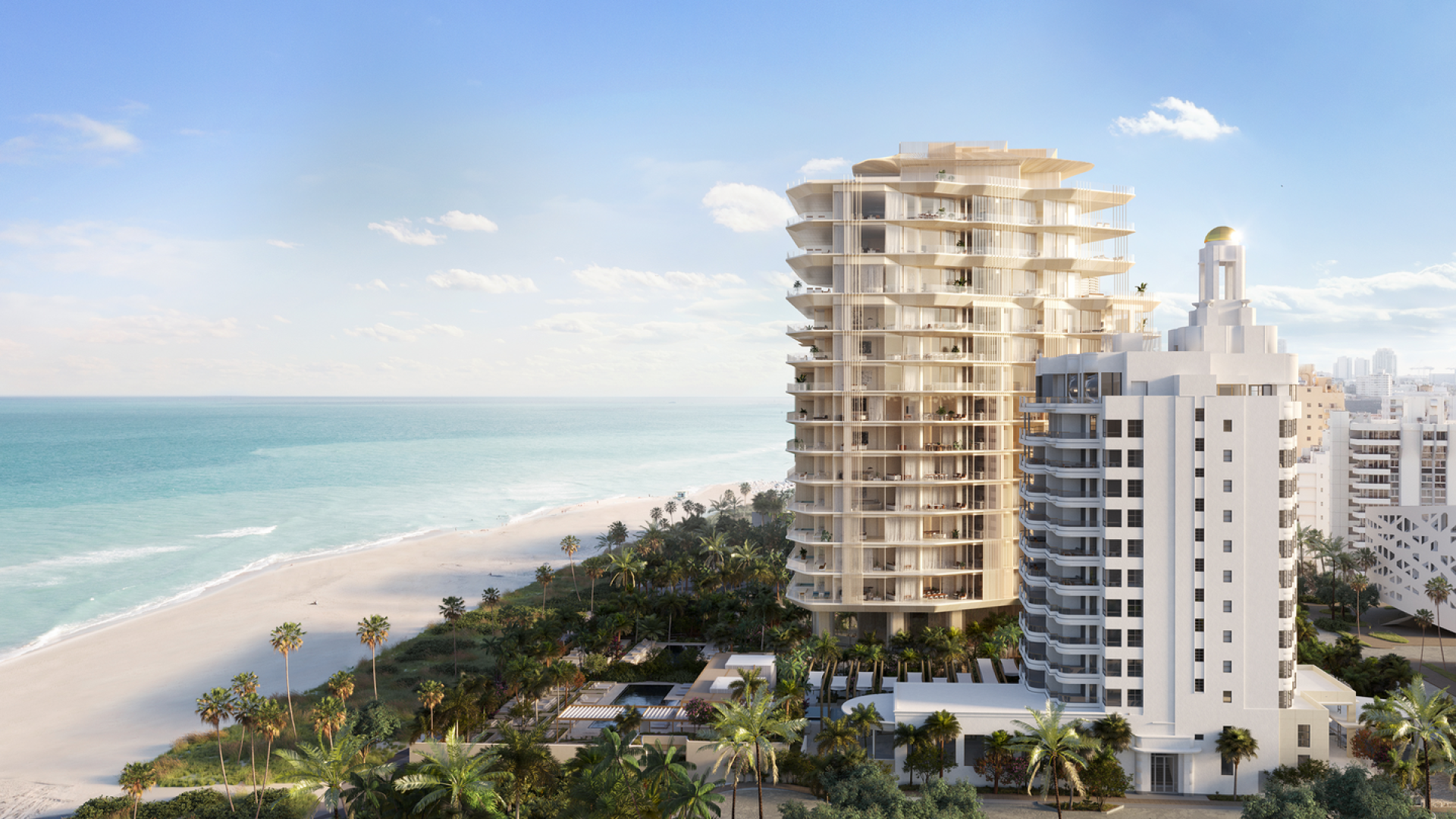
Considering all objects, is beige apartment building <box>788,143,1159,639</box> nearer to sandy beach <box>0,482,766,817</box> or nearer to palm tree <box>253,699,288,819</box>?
palm tree <box>253,699,288,819</box>

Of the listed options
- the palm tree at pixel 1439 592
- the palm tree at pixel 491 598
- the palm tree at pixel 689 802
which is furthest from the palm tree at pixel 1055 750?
the palm tree at pixel 491 598

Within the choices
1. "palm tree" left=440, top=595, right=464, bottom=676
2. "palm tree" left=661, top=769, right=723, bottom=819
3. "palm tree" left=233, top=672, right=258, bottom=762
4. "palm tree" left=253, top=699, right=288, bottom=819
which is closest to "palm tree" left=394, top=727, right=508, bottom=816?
"palm tree" left=661, top=769, right=723, bottom=819

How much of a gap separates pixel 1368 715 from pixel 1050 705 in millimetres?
13271

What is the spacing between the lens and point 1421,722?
33.8 m

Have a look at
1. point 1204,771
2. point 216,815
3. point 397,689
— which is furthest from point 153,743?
point 1204,771

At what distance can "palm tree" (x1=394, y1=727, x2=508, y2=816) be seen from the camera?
3061cm

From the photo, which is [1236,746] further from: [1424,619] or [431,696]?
[1424,619]

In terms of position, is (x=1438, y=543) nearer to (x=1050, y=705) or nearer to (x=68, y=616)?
(x=1050, y=705)

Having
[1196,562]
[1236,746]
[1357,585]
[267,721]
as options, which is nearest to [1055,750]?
[1236,746]

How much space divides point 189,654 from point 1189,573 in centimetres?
7411

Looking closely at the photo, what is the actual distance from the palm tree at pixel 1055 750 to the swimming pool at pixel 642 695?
23050 mm

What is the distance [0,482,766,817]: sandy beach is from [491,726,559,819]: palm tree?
2669cm

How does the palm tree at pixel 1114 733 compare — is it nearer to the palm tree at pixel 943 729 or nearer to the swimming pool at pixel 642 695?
the palm tree at pixel 943 729

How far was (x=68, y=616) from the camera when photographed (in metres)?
78.6
